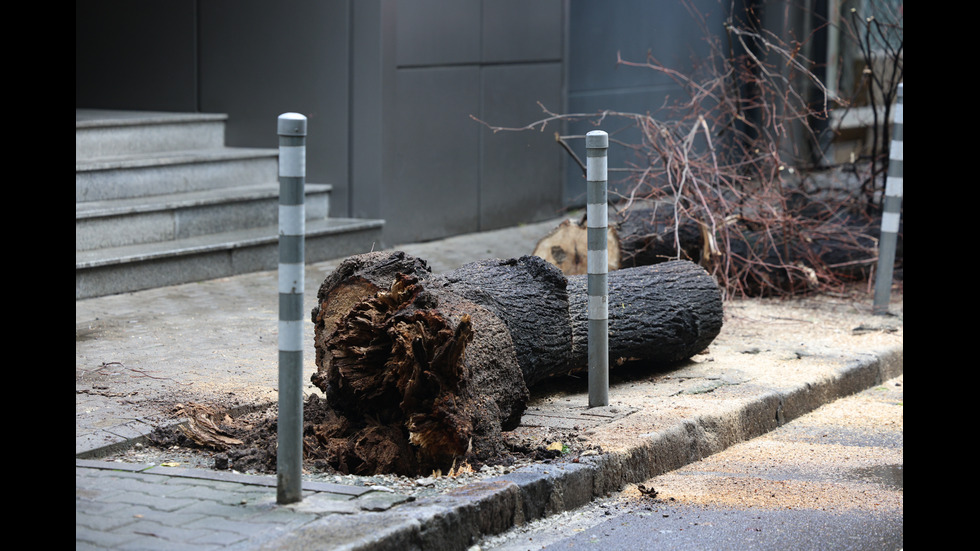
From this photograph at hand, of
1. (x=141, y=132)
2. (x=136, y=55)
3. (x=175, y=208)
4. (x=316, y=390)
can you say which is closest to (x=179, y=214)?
(x=175, y=208)

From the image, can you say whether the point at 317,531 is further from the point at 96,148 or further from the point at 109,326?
the point at 96,148

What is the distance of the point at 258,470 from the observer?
4.05 m

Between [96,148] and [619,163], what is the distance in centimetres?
632

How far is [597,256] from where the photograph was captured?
16.2 feet

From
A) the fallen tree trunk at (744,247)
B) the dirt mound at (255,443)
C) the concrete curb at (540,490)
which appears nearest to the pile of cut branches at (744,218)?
the fallen tree trunk at (744,247)

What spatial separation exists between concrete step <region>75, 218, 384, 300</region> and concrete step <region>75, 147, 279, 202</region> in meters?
0.54

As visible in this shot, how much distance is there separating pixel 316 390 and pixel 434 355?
4.08 feet

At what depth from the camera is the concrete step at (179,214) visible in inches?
307

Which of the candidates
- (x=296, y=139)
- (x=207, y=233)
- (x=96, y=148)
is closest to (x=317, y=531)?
(x=296, y=139)

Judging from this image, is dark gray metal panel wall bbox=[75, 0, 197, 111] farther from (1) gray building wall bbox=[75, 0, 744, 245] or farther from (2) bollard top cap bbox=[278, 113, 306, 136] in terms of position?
(2) bollard top cap bbox=[278, 113, 306, 136]

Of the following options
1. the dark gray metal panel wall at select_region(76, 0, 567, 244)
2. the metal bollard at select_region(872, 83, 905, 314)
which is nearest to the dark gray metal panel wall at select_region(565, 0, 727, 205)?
the dark gray metal panel wall at select_region(76, 0, 567, 244)

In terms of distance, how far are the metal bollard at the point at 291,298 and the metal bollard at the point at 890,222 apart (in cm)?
504

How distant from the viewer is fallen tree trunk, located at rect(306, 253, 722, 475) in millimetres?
4129
